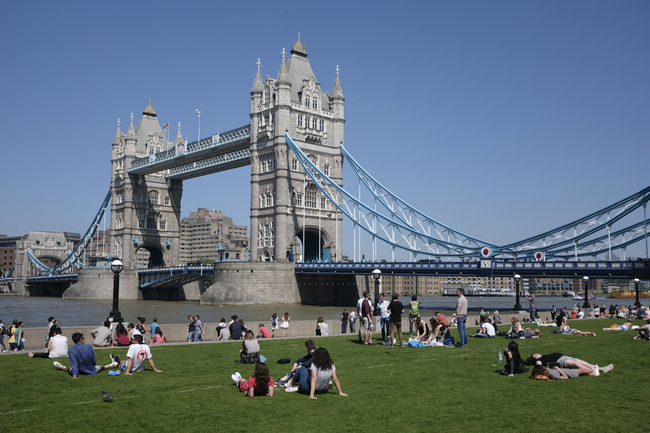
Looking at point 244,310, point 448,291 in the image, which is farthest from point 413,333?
point 448,291

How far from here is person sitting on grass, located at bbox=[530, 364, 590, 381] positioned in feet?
39.6

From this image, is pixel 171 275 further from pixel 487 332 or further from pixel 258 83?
pixel 487 332

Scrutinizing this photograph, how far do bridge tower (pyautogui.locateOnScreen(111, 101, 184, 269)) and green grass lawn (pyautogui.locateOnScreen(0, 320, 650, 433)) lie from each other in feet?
266

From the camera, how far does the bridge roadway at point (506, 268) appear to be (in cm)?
4328

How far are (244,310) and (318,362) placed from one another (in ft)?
147

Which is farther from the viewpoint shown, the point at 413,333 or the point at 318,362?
the point at 413,333

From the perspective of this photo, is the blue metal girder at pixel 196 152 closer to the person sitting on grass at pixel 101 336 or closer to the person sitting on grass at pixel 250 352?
the person sitting on grass at pixel 101 336

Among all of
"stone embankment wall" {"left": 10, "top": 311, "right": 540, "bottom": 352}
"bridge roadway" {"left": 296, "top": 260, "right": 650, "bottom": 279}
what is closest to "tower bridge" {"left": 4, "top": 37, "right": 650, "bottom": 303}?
"bridge roadway" {"left": 296, "top": 260, "right": 650, "bottom": 279}

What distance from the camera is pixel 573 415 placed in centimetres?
923

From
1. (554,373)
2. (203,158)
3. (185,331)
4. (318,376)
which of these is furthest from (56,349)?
(203,158)


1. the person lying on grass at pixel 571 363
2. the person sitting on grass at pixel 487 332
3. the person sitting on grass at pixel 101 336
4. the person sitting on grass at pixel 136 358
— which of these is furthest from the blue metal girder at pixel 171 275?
the person lying on grass at pixel 571 363

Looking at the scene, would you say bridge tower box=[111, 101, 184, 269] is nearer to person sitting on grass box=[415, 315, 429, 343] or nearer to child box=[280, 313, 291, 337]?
child box=[280, 313, 291, 337]

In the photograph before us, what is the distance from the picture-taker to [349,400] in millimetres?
10391

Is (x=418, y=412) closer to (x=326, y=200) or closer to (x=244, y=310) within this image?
(x=244, y=310)
